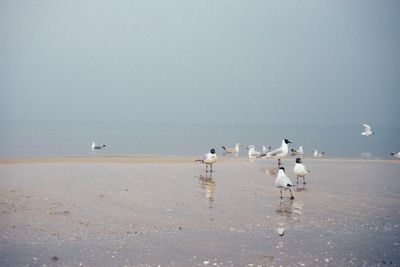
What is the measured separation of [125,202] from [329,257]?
260 inches

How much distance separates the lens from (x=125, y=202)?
502 inches

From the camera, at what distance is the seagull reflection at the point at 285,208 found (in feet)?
38.0

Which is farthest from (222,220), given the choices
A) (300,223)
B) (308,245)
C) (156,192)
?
(156,192)

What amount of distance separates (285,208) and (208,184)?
475 centimetres

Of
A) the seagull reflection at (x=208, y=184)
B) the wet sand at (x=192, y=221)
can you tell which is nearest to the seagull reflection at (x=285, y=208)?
the wet sand at (x=192, y=221)

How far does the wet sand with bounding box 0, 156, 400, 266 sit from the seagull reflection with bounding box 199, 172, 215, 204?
34 mm

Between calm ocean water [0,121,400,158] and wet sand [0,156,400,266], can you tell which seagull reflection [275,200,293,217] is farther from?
calm ocean water [0,121,400,158]

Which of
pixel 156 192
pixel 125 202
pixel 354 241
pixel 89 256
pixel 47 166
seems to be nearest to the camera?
pixel 89 256

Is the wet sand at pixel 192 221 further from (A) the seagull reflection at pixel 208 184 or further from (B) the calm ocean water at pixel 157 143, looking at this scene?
(B) the calm ocean water at pixel 157 143

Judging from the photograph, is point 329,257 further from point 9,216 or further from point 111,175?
point 111,175

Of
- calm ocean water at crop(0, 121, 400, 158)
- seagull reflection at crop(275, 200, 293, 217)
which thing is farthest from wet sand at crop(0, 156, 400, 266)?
calm ocean water at crop(0, 121, 400, 158)

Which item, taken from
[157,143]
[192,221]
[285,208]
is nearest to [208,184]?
[285,208]

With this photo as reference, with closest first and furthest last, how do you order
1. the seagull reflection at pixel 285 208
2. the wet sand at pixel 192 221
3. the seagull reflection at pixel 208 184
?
the wet sand at pixel 192 221 < the seagull reflection at pixel 285 208 < the seagull reflection at pixel 208 184

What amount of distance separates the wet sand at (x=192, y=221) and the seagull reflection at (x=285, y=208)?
0.03 meters
